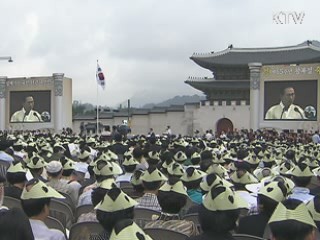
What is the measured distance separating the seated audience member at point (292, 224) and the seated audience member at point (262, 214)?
1.53 metres

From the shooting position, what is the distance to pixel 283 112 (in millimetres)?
37469

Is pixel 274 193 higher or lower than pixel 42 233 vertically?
higher

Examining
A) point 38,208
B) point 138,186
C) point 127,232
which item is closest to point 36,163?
point 138,186

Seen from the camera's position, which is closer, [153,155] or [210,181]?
[210,181]

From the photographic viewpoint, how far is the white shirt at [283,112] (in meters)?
37.2

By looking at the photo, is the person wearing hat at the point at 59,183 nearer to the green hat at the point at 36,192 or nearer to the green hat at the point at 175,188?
the green hat at the point at 175,188

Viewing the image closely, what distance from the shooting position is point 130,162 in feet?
27.3

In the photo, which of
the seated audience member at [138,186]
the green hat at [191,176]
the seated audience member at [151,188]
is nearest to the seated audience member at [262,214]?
the seated audience member at [151,188]

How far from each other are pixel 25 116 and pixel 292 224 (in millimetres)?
42880

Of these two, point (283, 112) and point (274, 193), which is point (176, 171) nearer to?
point (274, 193)

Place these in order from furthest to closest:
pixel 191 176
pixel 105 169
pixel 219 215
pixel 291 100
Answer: pixel 291 100, pixel 105 169, pixel 191 176, pixel 219 215

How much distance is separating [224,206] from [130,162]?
4410 mm

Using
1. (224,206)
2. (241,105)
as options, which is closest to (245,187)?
(224,206)

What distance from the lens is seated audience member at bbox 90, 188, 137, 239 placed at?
13.4 feet
